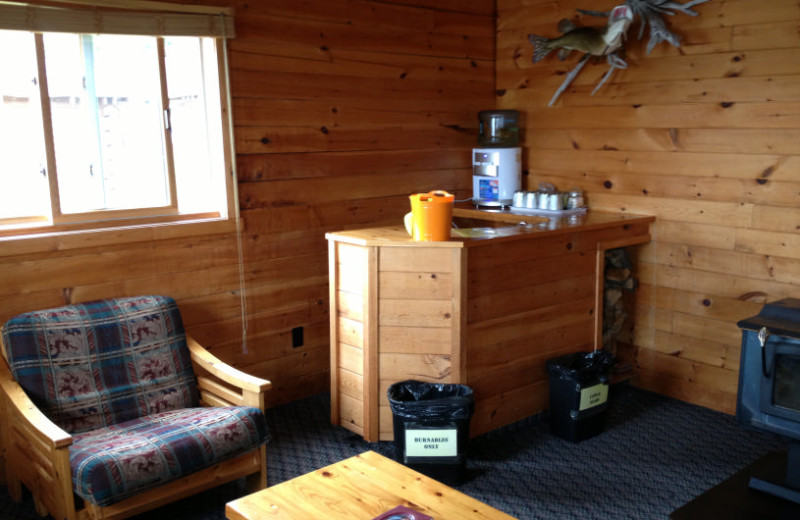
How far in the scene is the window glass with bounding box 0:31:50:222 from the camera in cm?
291

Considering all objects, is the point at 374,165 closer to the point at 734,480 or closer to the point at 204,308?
the point at 204,308

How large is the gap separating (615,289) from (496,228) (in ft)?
2.76

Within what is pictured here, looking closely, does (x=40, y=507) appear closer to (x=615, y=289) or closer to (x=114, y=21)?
(x=114, y=21)

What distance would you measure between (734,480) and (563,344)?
1097 millimetres

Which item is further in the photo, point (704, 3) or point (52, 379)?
point (704, 3)

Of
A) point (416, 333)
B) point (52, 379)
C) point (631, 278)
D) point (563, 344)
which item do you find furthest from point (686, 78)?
point (52, 379)

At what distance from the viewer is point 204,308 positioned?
3.46m

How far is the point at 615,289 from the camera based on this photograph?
395cm

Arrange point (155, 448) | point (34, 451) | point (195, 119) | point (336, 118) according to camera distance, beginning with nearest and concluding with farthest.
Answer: point (155, 448)
point (34, 451)
point (195, 119)
point (336, 118)

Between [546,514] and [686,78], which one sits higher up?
[686,78]

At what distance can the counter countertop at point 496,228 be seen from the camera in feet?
10.3

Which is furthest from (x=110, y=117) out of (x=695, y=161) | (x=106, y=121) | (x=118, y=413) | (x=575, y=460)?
(x=695, y=161)

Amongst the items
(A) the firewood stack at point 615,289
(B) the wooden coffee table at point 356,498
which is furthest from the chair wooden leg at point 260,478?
(A) the firewood stack at point 615,289

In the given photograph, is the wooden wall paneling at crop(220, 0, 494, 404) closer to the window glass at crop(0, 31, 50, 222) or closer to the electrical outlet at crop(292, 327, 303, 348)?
the electrical outlet at crop(292, 327, 303, 348)
